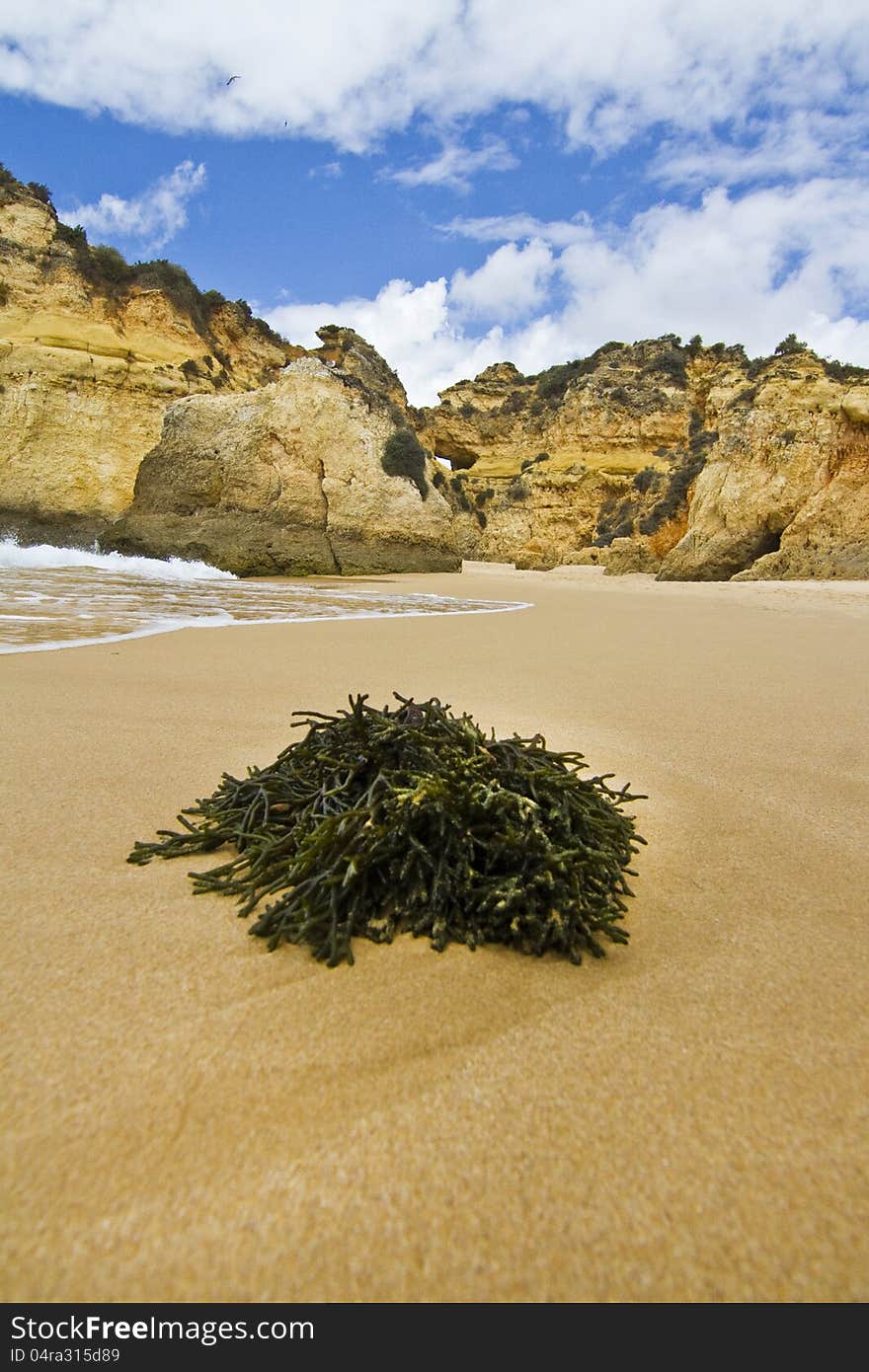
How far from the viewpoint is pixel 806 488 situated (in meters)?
12.6

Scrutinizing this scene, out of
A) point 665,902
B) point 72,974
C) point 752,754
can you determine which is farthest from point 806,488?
point 72,974

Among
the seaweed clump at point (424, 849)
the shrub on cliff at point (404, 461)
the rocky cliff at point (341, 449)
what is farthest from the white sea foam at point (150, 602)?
the shrub on cliff at point (404, 461)

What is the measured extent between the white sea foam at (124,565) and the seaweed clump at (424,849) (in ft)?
34.0

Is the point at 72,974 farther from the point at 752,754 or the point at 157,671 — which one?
the point at 157,671

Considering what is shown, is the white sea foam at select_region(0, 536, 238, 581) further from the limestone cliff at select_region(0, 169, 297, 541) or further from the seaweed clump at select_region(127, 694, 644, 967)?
the seaweed clump at select_region(127, 694, 644, 967)

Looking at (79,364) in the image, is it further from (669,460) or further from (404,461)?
(669,460)

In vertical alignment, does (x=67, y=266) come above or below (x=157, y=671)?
above

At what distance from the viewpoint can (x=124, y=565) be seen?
1299cm

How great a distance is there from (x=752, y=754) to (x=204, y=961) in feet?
6.15

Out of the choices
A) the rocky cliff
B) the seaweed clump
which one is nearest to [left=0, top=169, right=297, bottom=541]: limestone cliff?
the rocky cliff

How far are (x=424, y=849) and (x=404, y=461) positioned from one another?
14811 mm

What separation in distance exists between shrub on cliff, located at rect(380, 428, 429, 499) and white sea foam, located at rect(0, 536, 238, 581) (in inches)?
174

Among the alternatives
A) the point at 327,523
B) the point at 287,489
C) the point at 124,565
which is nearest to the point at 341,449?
the point at 287,489

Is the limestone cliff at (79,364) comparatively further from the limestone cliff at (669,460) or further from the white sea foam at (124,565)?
the limestone cliff at (669,460)
